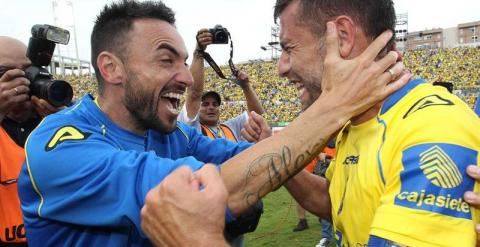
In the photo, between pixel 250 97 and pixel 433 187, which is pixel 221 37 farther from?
pixel 433 187

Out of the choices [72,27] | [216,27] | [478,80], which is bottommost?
[478,80]

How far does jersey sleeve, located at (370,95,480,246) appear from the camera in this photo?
1.50m

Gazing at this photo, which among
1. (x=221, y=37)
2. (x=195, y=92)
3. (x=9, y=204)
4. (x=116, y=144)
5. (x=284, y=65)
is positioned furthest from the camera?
(x=195, y=92)

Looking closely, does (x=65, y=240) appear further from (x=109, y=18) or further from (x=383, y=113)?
(x=383, y=113)

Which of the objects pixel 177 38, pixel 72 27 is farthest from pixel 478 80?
pixel 72 27

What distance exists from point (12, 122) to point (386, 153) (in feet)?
8.73

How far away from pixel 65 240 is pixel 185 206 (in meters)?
1.06

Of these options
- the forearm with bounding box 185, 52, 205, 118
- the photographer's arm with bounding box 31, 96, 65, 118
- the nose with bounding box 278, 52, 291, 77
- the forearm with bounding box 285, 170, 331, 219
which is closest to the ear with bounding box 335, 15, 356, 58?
the nose with bounding box 278, 52, 291, 77

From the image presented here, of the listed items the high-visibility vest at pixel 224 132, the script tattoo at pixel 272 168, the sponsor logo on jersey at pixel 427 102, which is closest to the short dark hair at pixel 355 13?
the sponsor logo on jersey at pixel 427 102

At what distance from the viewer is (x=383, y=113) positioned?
201cm

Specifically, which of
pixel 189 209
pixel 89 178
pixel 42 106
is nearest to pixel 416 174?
pixel 189 209

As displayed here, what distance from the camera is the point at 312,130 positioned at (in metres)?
1.91

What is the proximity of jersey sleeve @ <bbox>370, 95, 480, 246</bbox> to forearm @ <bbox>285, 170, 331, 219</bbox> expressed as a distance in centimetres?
102

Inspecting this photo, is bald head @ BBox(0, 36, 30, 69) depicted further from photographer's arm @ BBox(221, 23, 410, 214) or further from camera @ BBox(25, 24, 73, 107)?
photographer's arm @ BBox(221, 23, 410, 214)
